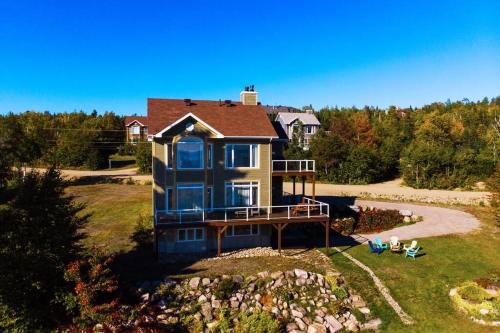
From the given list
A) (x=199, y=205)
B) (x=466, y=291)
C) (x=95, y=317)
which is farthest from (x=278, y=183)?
(x=95, y=317)

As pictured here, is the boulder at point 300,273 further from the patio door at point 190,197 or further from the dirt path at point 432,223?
the dirt path at point 432,223

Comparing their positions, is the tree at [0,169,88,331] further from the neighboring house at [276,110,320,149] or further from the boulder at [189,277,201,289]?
the neighboring house at [276,110,320,149]

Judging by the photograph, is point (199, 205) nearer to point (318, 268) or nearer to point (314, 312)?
point (318, 268)

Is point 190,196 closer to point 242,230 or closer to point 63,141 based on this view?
point 242,230

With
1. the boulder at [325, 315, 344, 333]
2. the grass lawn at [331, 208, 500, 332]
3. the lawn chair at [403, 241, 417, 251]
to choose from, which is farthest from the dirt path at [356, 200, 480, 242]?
the boulder at [325, 315, 344, 333]

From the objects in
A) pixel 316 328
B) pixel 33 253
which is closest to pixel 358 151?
pixel 316 328

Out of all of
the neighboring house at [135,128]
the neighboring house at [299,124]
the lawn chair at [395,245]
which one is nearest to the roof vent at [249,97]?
the lawn chair at [395,245]
